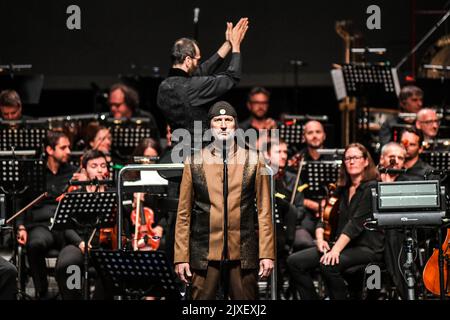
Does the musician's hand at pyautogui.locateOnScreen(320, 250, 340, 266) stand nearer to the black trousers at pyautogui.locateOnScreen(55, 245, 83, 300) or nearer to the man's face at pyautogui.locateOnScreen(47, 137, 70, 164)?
the black trousers at pyautogui.locateOnScreen(55, 245, 83, 300)

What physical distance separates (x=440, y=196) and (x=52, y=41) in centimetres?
723

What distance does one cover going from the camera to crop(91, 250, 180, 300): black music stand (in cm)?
574

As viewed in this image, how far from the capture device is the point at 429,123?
9.30 m

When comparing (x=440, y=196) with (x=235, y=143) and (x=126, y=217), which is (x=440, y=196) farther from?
(x=126, y=217)

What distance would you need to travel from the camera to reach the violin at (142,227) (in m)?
7.68

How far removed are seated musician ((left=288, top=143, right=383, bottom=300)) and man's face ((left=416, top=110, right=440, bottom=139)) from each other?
71.1 inches

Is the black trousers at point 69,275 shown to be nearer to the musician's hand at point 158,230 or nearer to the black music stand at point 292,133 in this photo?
the musician's hand at point 158,230

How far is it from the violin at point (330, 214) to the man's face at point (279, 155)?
83cm

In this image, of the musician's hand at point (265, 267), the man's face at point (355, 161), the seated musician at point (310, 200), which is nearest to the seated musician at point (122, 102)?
the seated musician at point (310, 200)

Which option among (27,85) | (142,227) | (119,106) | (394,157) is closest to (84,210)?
(142,227)

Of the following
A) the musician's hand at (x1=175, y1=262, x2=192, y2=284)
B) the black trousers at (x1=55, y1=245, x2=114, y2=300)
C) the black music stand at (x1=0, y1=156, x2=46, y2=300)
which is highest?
the black music stand at (x1=0, y1=156, x2=46, y2=300)

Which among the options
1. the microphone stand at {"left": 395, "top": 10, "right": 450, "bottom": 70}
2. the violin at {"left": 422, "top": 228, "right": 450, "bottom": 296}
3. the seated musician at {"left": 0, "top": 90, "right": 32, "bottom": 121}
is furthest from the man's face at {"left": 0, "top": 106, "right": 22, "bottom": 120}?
the microphone stand at {"left": 395, "top": 10, "right": 450, "bottom": 70}

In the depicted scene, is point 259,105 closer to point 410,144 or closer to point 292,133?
point 292,133
